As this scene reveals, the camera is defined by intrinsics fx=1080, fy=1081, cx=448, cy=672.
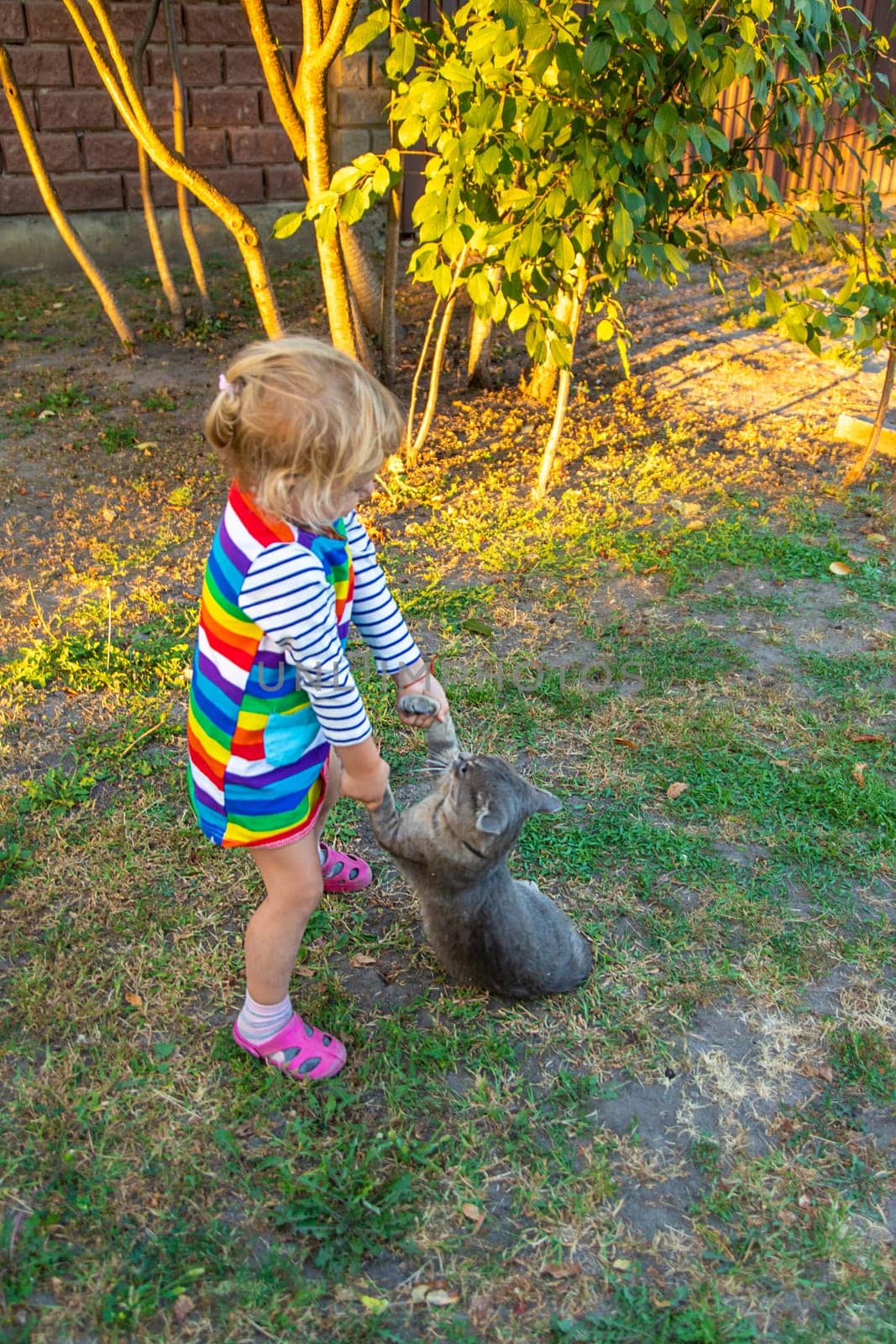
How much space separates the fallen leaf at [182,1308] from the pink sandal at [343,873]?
1150 millimetres

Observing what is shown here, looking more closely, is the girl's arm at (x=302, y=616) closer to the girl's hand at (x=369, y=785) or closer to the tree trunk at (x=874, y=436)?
the girl's hand at (x=369, y=785)

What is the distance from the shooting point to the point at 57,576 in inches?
178

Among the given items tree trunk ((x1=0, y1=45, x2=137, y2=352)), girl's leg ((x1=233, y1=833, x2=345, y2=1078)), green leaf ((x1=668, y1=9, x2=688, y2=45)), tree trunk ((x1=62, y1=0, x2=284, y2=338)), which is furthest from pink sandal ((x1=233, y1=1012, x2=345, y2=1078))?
tree trunk ((x1=0, y1=45, x2=137, y2=352))

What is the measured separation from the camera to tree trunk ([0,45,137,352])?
599 cm

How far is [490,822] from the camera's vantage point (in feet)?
7.65

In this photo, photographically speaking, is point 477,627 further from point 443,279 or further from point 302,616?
point 302,616

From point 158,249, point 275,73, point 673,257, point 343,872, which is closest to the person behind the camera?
point 343,872

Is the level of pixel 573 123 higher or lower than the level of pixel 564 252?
higher

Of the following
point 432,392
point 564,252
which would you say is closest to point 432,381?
point 432,392

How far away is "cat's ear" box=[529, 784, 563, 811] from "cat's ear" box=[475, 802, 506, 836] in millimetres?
192

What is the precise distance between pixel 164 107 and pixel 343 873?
288 inches

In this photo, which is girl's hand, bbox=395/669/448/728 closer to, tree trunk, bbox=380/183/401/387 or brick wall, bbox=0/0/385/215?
tree trunk, bbox=380/183/401/387

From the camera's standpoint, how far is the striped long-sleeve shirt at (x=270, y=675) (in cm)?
202

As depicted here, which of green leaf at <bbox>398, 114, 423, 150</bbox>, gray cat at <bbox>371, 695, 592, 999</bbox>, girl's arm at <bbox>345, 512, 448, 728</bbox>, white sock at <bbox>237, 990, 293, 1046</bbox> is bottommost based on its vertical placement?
white sock at <bbox>237, 990, 293, 1046</bbox>
